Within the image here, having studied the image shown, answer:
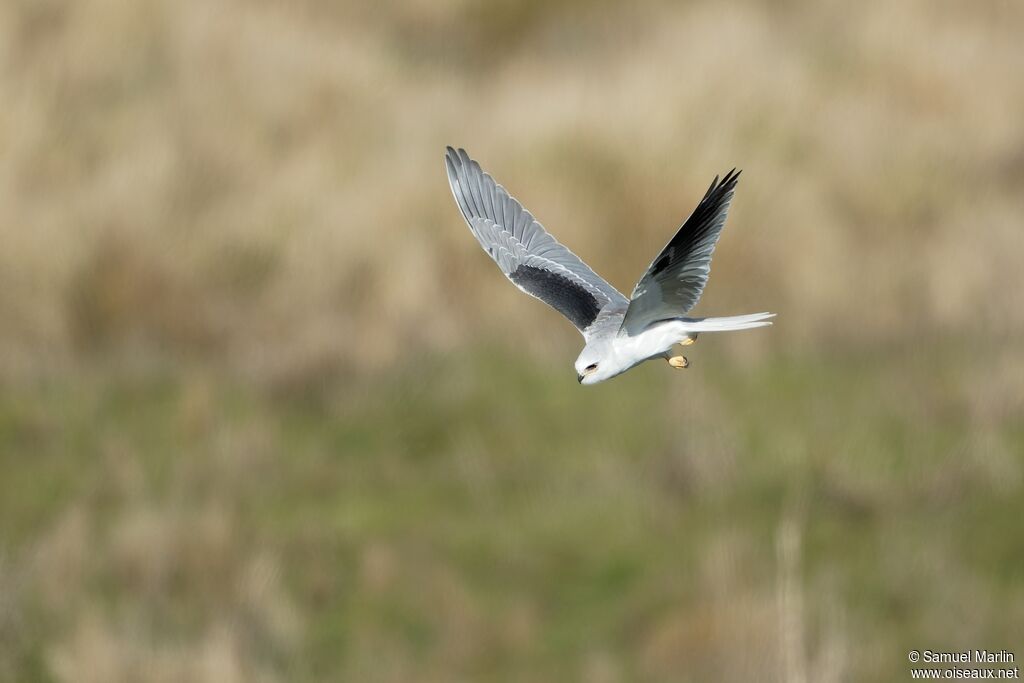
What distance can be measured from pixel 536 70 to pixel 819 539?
6106mm

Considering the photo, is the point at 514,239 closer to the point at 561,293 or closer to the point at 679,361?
the point at 561,293

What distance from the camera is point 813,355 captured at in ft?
33.8

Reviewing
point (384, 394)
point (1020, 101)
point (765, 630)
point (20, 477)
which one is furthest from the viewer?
point (1020, 101)

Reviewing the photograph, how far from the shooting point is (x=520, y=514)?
8.93 m

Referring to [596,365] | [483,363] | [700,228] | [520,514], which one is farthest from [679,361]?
[483,363]

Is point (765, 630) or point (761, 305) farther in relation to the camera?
point (761, 305)

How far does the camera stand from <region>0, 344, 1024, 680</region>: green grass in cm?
800

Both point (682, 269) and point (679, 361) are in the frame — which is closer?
point (682, 269)

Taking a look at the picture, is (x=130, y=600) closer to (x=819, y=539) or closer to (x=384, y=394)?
(x=384, y=394)

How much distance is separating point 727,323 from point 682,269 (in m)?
0.39

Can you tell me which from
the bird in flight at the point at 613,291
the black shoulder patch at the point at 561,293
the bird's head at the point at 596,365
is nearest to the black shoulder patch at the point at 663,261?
Result: the bird in flight at the point at 613,291

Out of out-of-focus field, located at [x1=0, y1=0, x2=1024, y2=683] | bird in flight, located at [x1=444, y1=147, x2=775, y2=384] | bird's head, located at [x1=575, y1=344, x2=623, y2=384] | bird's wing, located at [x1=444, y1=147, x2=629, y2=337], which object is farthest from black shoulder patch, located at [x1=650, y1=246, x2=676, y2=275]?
out-of-focus field, located at [x1=0, y1=0, x2=1024, y2=683]

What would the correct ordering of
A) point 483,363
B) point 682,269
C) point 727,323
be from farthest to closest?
point 483,363
point 682,269
point 727,323

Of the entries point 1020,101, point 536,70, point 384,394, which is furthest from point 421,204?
point 1020,101
